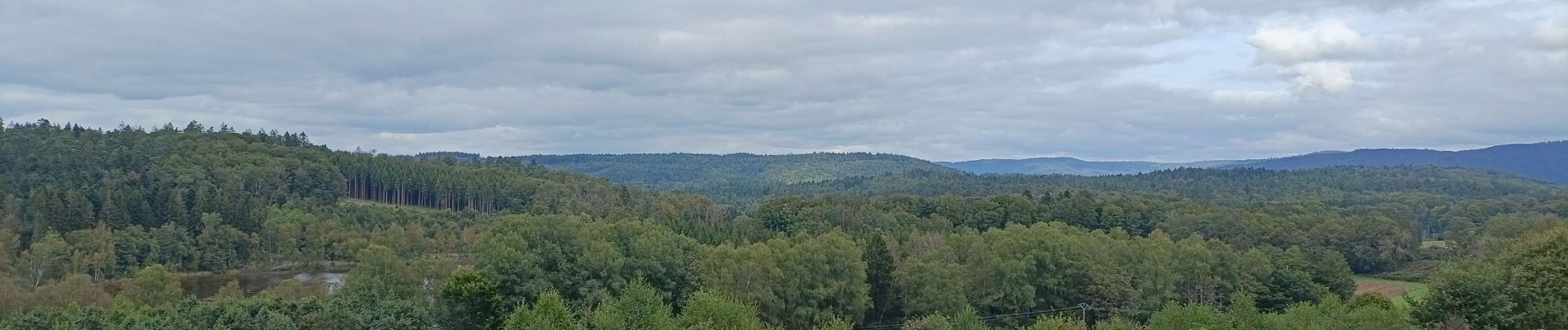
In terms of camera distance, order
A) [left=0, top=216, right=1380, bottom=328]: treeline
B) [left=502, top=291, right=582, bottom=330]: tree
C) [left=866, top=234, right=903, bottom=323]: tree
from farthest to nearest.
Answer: [left=866, top=234, right=903, bottom=323]: tree < [left=0, top=216, right=1380, bottom=328]: treeline < [left=502, top=291, right=582, bottom=330]: tree

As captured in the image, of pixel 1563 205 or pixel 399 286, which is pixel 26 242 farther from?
pixel 1563 205

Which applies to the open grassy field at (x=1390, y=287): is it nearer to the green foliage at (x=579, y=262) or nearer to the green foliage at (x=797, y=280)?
the green foliage at (x=797, y=280)

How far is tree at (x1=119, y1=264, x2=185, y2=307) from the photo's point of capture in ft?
221

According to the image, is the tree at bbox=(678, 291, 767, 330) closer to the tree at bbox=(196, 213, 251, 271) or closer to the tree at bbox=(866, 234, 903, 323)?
the tree at bbox=(866, 234, 903, 323)

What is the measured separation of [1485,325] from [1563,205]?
143 meters

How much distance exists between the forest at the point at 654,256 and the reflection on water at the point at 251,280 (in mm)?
2301

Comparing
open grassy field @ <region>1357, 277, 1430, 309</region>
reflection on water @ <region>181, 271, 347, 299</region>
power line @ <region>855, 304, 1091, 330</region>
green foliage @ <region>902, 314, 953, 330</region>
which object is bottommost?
reflection on water @ <region>181, 271, 347, 299</region>

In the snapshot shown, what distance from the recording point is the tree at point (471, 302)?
56.2 meters

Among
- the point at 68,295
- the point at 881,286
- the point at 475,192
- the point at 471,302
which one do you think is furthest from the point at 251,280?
the point at 881,286

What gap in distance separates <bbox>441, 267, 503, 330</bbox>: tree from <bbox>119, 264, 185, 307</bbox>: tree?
24.3 m

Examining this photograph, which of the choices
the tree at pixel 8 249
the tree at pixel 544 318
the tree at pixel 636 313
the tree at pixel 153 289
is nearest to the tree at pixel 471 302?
the tree at pixel 636 313

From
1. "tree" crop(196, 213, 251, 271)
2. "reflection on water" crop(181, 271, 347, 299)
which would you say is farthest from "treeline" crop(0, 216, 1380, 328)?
"tree" crop(196, 213, 251, 271)

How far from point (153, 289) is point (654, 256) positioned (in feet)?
121

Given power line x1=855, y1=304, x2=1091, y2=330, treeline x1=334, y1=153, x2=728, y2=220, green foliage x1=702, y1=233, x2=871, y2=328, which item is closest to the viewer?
green foliage x1=702, y1=233, x2=871, y2=328
